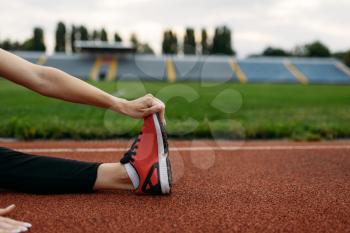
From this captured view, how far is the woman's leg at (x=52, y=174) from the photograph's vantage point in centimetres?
214

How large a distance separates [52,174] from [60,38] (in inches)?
2733

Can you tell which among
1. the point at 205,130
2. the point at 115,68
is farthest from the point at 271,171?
the point at 115,68

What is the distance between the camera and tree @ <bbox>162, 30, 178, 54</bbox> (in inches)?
2643

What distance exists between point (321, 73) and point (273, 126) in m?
36.0

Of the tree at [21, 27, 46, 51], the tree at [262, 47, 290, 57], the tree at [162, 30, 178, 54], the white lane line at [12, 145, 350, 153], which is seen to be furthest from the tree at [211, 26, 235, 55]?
the white lane line at [12, 145, 350, 153]

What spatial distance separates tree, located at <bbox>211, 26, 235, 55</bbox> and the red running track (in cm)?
6319

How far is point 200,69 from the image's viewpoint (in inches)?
1586

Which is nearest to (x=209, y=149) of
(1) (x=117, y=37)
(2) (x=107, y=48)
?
(2) (x=107, y=48)

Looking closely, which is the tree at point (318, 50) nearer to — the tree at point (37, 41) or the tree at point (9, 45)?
the tree at point (37, 41)

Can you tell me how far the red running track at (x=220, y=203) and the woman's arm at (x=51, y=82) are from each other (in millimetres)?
508

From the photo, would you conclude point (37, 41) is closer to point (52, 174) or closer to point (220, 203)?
point (52, 174)

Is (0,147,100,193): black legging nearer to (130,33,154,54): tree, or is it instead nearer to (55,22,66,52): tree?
(55,22,66,52): tree

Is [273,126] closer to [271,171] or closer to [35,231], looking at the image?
[271,171]

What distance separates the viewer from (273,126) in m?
5.44
